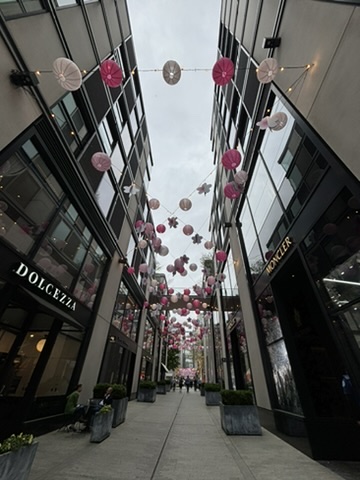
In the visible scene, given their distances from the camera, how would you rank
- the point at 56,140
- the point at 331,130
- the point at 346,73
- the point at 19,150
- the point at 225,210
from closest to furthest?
the point at 346,73, the point at 331,130, the point at 19,150, the point at 56,140, the point at 225,210

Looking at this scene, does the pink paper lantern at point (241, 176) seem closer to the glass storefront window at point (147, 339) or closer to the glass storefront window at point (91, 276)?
the glass storefront window at point (91, 276)

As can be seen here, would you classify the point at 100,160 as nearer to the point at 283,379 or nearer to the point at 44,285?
the point at 44,285

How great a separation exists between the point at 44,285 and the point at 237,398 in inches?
298

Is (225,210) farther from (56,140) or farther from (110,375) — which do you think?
(110,375)

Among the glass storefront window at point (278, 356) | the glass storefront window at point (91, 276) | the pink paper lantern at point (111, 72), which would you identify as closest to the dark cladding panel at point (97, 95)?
the pink paper lantern at point (111, 72)

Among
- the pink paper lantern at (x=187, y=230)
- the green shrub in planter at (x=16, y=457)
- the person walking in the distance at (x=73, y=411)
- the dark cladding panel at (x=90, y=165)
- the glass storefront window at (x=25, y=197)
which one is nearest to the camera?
the green shrub in planter at (x=16, y=457)


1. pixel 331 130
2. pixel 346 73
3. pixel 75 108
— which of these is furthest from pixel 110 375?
pixel 346 73

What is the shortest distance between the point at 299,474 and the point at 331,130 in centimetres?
695

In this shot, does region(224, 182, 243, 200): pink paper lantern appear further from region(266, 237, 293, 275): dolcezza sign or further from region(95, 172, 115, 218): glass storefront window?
region(95, 172, 115, 218): glass storefront window

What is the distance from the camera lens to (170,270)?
14.1m

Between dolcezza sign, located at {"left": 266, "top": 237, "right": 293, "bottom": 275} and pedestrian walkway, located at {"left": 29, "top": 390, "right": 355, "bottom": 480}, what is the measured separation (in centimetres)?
497

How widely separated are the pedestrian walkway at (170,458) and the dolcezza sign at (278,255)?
4.97 m

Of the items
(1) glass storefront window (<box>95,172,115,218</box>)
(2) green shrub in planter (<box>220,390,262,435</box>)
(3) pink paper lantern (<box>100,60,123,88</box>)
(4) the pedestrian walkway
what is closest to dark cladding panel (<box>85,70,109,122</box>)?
(1) glass storefront window (<box>95,172,115,218</box>)

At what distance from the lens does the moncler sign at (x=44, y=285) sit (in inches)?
232
